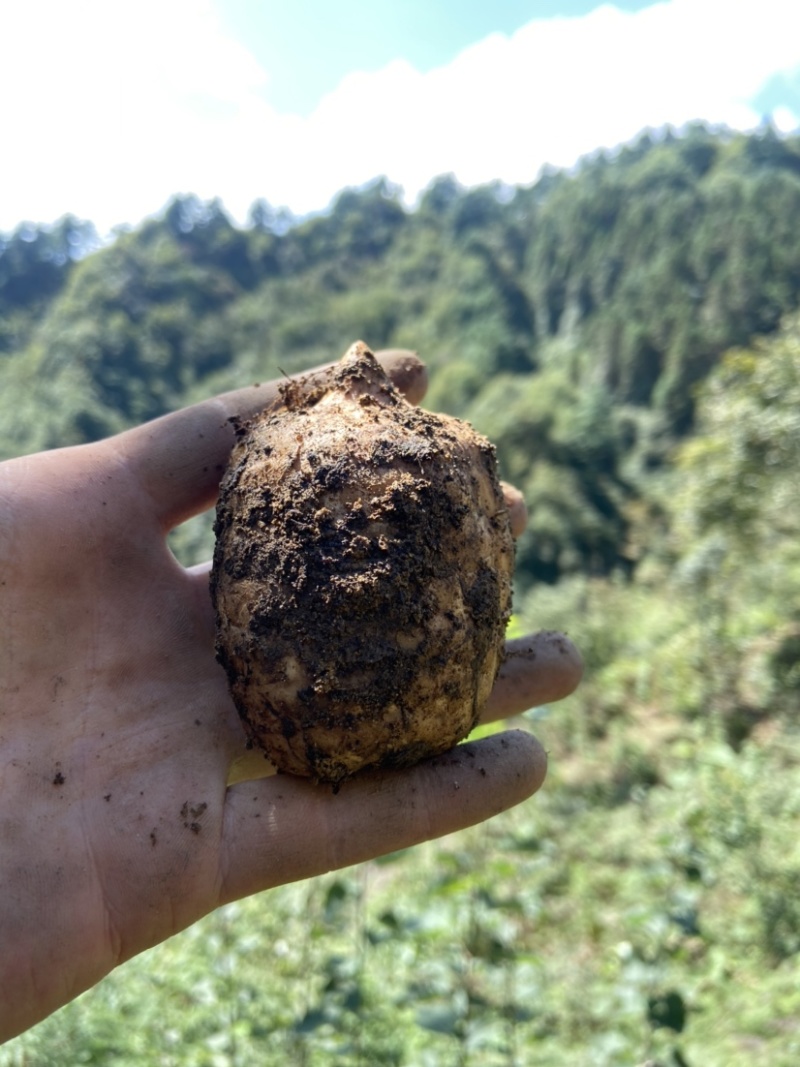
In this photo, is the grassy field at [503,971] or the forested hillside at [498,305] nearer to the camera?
the grassy field at [503,971]

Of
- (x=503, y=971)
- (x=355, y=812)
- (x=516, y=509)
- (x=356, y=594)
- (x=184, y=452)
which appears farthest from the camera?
(x=503, y=971)

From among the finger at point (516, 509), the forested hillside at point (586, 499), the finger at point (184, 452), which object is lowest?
the forested hillside at point (586, 499)

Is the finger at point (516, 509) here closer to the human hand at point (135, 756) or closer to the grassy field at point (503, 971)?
the human hand at point (135, 756)

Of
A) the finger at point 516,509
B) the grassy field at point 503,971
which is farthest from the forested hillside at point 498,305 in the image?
the finger at point 516,509

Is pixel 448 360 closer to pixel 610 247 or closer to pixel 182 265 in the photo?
pixel 610 247

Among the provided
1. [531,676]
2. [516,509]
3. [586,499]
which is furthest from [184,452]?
[586,499]

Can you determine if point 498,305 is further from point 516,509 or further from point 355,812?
point 355,812
